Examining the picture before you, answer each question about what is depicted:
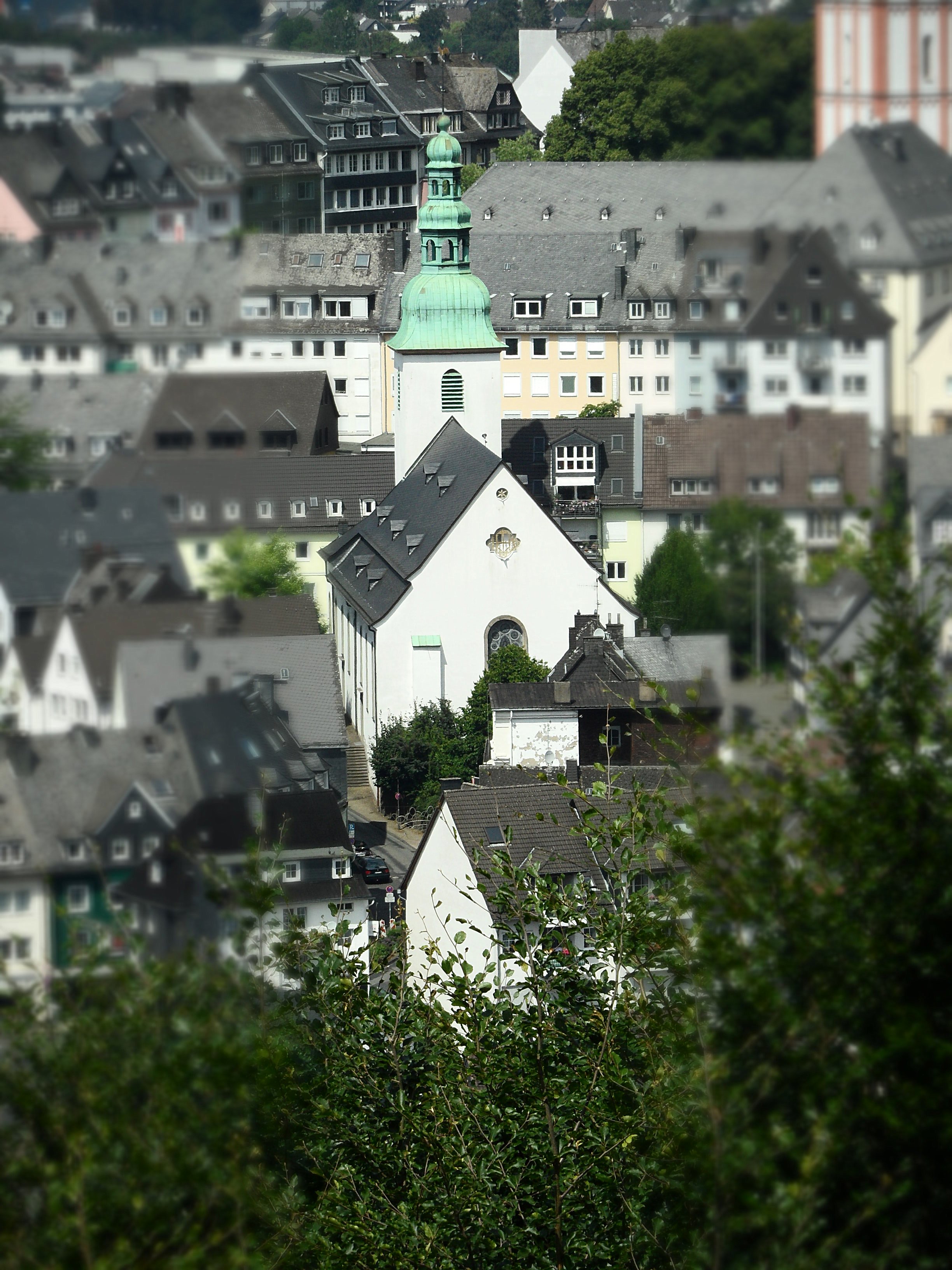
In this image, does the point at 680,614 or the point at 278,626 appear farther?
the point at 680,614

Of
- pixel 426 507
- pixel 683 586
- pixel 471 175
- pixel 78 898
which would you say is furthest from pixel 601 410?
pixel 426 507

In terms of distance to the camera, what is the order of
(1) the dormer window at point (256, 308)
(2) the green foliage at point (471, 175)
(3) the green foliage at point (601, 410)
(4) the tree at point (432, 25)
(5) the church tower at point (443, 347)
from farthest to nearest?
1. (5) the church tower at point (443, 347)
2. (2) the green foliage at point (471, 175)
3. (3) the green foliage at point (601, 410)
4. (4) the tree at point (432, 25)
5. (1) the dormer window at point (256, 308)

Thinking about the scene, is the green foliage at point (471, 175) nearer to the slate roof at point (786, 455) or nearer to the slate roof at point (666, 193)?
the slate roof at point (666, 193)

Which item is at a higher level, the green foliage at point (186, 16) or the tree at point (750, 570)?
the green foliage at point (186, 16)

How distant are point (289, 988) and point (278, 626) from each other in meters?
6.26

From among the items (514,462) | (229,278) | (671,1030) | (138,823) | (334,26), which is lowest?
(671,1030)

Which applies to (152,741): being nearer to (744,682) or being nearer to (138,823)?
(138,823)

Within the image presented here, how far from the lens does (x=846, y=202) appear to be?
25.0 ft

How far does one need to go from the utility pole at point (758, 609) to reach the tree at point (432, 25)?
9.70 ft

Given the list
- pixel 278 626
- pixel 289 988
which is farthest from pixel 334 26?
pixel 289 988

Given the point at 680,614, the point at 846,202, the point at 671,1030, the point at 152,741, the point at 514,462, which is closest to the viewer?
the point at 152,741

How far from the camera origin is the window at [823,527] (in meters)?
8.04

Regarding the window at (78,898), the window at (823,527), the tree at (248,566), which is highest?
the window at (823,527)

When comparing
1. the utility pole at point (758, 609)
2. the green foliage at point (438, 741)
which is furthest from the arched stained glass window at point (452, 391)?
the utility pole at point (758, 609)
